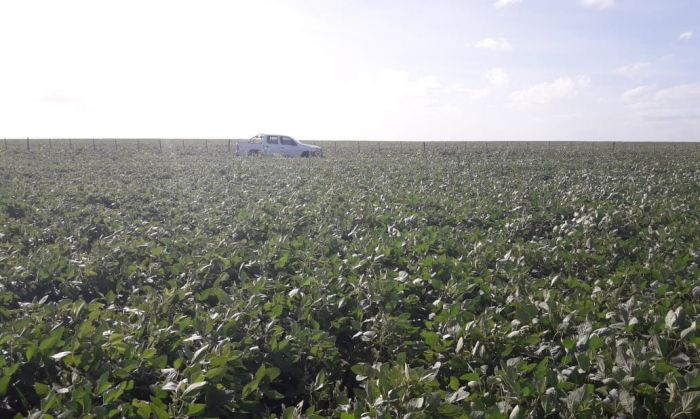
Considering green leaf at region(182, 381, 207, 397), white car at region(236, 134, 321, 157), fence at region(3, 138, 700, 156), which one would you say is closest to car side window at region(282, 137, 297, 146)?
white car at region(236, 134, 321, 157)

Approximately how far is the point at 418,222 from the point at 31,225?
592 cm

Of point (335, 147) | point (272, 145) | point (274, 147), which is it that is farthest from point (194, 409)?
point (335, 147)

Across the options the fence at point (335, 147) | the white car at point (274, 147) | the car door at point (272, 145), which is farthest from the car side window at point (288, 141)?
the fence at point (335, 147)

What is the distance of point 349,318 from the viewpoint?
12.8ft

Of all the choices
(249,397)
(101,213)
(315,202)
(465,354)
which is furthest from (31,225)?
(465,354)

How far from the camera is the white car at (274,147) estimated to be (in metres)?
31.0

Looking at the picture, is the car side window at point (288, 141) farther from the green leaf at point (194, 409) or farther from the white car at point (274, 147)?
the green leaf at point (194, 409)

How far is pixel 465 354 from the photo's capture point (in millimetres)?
3055

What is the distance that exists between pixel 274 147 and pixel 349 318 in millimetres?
28061

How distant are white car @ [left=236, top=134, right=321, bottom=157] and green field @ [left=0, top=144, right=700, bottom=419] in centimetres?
2294

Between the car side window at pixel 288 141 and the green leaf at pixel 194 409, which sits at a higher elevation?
the car side window at pixel 288 141

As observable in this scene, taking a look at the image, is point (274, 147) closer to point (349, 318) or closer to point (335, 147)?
point (335, 147)

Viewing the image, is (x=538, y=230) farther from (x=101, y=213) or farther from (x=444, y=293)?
(x=101, y=213)

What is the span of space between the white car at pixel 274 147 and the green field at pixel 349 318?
22.9 metres
